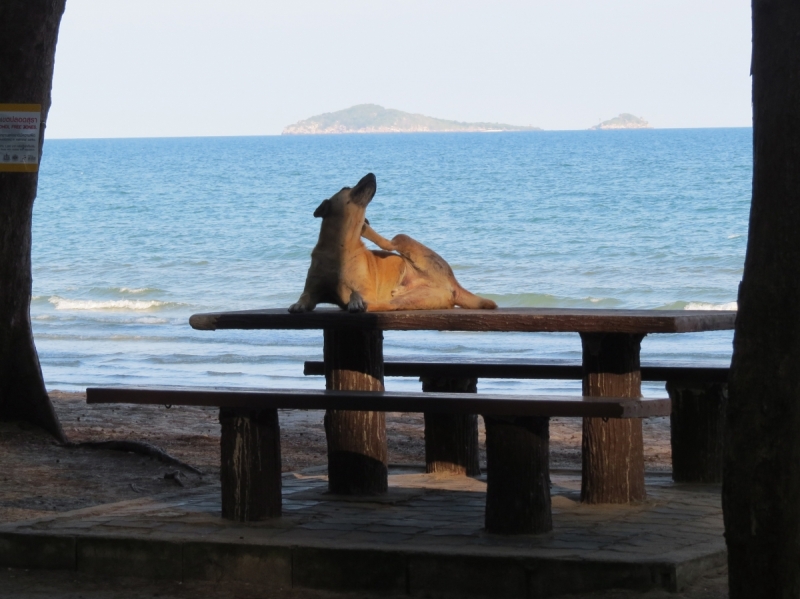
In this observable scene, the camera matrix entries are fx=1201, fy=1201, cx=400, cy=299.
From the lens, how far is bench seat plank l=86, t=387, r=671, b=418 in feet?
16.0

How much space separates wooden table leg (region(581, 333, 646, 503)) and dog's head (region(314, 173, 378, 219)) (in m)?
1.31

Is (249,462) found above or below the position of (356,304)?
below

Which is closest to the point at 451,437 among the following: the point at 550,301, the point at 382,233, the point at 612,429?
the point at 612,429

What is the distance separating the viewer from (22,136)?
25.8ft

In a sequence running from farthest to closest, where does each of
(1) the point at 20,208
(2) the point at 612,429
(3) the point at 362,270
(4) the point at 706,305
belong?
(4) the point at 706,305 → (1) the point at 20,208 → (3) the point at 362,270 → (2) the point at 612,429

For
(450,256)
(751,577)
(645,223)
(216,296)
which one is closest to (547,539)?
(751,577)

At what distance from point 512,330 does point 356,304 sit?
2.60 ft

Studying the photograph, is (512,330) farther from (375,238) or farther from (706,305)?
(706,305)

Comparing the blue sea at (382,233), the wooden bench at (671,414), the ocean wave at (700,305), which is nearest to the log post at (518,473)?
the wooden bench at (671,414)

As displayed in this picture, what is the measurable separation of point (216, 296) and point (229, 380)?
11315mm

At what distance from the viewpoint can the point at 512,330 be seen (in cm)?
551

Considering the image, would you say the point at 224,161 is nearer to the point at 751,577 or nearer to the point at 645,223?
the point at 645,223

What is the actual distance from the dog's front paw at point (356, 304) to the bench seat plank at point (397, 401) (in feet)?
1.69

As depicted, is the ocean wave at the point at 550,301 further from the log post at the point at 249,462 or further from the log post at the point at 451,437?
the log post at the point at 249,462
